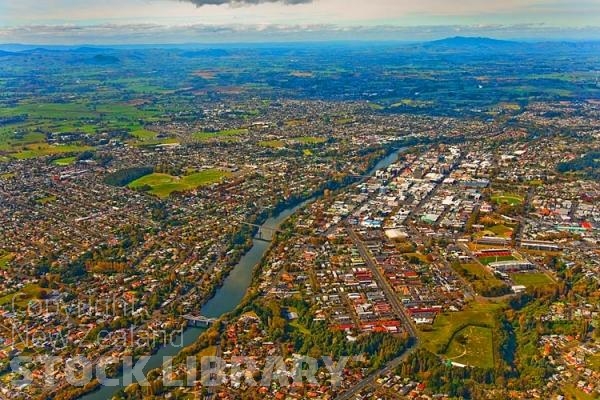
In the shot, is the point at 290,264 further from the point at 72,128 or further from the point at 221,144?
the point at 72,128

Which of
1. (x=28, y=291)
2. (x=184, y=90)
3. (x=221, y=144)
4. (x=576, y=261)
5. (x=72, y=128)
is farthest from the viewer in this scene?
(x=184, y=90)

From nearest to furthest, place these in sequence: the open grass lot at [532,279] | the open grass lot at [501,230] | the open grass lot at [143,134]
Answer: the open grass lot at [532,279] < the open grass lot at [501,230] < the open grass lot at [143,134]

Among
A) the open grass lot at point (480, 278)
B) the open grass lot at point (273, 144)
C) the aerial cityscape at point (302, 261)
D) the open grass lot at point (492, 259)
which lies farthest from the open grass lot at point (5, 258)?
the open grass lot at point (273, 144)

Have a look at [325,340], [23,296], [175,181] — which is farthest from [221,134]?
[325,340]

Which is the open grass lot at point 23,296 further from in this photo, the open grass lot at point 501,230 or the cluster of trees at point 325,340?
the open grass lot at point 501,230

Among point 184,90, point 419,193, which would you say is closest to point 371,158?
point 419,193

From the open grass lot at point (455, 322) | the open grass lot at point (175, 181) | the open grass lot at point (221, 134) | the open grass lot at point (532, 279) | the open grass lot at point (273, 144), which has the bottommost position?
the open grass lot at point (455, 322)

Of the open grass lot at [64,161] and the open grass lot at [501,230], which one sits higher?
the open grass lot at [64,161]

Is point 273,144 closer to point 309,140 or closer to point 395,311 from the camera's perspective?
point 309,140
